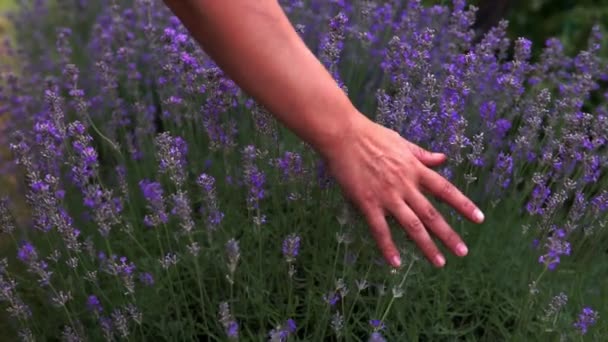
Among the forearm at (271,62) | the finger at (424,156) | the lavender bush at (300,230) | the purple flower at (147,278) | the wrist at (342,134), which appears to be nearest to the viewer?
the forearm at (271,62)

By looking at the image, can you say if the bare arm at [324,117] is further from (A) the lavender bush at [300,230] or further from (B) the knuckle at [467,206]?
(A) the lavender bush at [300,230]

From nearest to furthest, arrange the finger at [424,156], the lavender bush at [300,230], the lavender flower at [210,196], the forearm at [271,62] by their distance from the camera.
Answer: the forearm at [271,62], the finger at [424,156], the lavender flower at [210,196], the lavender bush at [300,230]

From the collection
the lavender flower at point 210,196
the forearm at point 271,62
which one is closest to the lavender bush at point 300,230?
the lavender flower at point 210,196

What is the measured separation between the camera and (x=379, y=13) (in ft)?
9.83

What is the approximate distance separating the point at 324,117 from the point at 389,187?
212 mm

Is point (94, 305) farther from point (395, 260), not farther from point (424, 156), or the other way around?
point (424, 156)

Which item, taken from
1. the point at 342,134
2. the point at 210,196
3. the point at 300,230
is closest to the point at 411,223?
the point at 342,134

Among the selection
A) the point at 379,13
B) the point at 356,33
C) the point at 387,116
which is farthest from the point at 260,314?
the point at 379,13

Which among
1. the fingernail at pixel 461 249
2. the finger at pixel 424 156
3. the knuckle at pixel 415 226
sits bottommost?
the fingernail at pixel 461 249

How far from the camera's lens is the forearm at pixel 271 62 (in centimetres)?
136

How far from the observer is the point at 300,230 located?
7.84 feet

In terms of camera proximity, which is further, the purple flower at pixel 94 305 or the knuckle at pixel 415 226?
the purple flower at pixel 94 305

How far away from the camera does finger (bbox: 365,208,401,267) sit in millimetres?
1529

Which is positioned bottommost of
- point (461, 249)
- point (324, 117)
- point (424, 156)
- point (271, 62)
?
point (461, 249)
